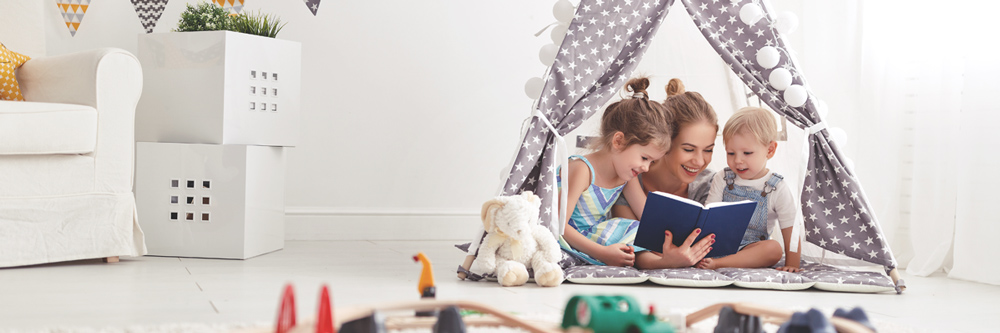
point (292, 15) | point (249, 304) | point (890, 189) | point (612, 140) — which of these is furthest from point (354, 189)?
point (890, 189)

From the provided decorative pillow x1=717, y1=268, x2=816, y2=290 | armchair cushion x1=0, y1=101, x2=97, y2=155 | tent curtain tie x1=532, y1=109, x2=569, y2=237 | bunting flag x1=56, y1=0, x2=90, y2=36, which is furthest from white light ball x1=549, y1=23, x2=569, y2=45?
bunting flag x1=56, y1=0, x2=90, y2=36

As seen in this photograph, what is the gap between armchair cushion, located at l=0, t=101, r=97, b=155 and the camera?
67.2 inches

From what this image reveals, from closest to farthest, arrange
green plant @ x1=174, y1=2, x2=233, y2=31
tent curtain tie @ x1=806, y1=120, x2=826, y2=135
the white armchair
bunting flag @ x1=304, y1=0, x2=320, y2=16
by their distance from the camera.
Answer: the white armchair
tent curtain tie @ x1=806, y1=120, x2=826, y2=135
green plant @ x1=174, y1=2, x2=233, y2=31
bunting flag @ x1=304, y1=0, x2=320, y2=16

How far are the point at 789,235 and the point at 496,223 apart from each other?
2.65ft

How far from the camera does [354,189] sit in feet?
8.79

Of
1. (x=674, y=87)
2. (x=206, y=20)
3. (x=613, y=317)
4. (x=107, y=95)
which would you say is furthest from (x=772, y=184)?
(x=107, y=95)

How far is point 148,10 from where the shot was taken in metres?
2.49

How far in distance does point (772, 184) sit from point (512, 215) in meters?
0.76

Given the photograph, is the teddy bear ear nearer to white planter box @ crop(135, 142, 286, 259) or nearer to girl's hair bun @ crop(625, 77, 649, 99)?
girl's hair bun @ crop(625, 77, 649, 99)

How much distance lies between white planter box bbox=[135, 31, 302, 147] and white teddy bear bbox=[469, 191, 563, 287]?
2.66ft

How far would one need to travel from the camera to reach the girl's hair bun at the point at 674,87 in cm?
211

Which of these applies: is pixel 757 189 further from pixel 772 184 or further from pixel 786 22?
pixel 786 22

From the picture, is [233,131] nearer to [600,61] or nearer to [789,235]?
[600,61]

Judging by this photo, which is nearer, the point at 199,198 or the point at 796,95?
the point at 796,95
